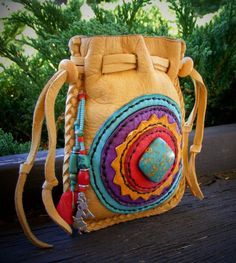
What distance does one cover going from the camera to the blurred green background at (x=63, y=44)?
1.09 meters

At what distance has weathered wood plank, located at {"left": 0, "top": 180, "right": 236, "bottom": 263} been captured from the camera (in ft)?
2.03

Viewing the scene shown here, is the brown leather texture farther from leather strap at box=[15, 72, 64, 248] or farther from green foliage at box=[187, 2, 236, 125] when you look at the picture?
green foliage at box=[187, 2, 236, 125]

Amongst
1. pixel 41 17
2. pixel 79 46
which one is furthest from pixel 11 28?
pixel 79 46

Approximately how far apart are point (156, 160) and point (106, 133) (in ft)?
0.38

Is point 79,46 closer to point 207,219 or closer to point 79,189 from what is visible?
point 79,189

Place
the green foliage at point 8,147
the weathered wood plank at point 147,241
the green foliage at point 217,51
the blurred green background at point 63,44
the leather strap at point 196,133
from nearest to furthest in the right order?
the weathered wood plank at point 147,241 → the leather strap at point 196,133 → the green foliage at point 8,147 → the blurred green background at point 63,44 → the green foliage at point 217,51

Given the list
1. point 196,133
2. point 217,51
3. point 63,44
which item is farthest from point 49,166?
point 217,51

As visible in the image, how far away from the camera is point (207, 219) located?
77 centimetres

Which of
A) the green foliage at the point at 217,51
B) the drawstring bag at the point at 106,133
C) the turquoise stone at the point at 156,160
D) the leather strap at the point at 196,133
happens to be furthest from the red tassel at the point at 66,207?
the green foliage at the point at 217,51

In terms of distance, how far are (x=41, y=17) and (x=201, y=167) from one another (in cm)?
72

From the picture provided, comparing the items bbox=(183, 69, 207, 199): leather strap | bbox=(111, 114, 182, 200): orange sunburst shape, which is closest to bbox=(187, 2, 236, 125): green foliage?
bbox=(183, 69, 207, 199): leather strap

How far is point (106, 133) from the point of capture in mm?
668

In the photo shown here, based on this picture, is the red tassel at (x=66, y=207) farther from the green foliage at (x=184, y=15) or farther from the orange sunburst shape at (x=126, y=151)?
the green foliage at (x=184, y=15)

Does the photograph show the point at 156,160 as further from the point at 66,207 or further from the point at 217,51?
the point at 217,51
